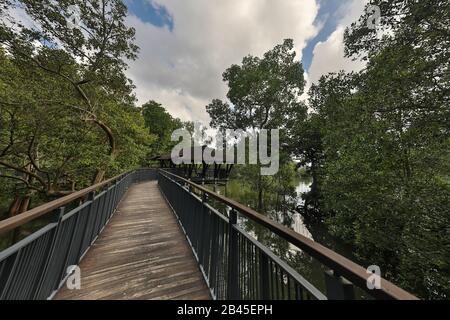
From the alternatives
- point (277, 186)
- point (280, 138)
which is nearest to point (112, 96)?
point (280, 138)

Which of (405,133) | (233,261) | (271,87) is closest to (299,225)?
(405,133)

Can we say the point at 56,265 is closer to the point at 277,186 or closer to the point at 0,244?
the point at 0,244

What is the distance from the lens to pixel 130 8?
8.90m

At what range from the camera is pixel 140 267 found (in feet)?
9.47

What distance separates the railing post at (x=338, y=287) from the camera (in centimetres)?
82

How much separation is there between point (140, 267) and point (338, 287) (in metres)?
2.93

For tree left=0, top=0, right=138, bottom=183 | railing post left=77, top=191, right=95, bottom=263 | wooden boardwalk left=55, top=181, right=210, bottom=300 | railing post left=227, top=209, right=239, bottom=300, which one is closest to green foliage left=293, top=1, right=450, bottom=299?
railing post left=227, top=209, right=239, bottom=300

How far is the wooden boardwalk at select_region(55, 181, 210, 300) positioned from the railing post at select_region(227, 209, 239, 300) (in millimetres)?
562

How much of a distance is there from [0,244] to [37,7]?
11.1 m

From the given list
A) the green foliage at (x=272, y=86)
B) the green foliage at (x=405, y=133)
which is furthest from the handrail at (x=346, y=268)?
the green foliage at (x=272, y=86)

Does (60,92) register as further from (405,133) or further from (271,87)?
(271,87)

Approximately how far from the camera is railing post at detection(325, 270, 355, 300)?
0.82 meters

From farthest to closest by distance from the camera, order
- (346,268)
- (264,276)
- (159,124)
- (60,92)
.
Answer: (159,124)
(60,92)
(264,276)
(346,268)

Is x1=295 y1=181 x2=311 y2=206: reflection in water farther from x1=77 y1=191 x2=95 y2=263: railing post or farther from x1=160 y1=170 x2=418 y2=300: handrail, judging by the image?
x1=160 y1=170 x2=418 y2=300: handrail
